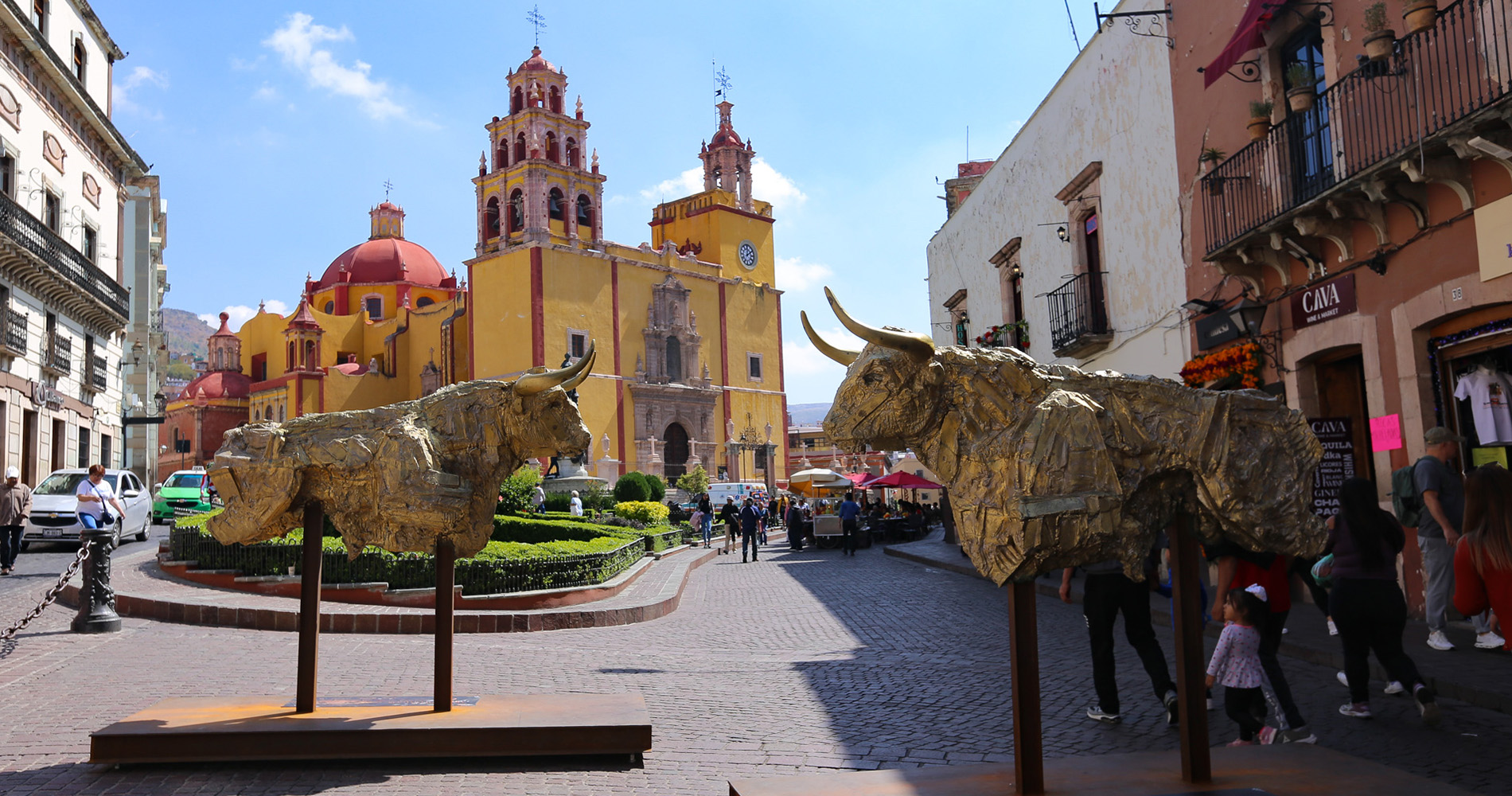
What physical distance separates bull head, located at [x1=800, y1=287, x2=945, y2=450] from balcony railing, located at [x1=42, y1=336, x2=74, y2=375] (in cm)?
2287

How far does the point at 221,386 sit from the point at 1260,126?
5739 cm

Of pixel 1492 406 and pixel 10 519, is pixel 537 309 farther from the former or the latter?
pixel 1492 406

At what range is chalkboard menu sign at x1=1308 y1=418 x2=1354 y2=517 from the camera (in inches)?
379

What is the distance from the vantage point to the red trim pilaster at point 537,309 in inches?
1647

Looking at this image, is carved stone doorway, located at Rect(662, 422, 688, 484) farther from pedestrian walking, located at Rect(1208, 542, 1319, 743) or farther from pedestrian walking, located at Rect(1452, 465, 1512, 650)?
pedestrian walking, located at Rect(1452, 465, 1512, 650)

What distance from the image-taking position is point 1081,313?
15.7 m

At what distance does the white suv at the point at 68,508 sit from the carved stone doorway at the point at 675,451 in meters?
28.5

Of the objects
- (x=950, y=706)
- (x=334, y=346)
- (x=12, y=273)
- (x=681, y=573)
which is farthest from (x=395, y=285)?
(x=950, y=706)

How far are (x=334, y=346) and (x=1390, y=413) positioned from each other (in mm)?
53017

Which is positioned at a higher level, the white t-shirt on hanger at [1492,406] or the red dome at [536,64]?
the red dome at [536,64]

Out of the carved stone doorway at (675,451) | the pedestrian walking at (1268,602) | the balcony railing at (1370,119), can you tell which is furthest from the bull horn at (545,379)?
the carved stone doorway at (675,451)

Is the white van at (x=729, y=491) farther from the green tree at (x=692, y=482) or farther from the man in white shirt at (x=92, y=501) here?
the man in white shirt at (x=92, y=501)

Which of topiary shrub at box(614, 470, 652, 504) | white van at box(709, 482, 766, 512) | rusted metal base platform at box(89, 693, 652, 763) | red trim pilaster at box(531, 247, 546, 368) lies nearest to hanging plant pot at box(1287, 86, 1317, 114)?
rusted metal base platform at box(89, 693, 652, 763)

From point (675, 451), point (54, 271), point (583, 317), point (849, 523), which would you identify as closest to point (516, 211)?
point (583, 317)
